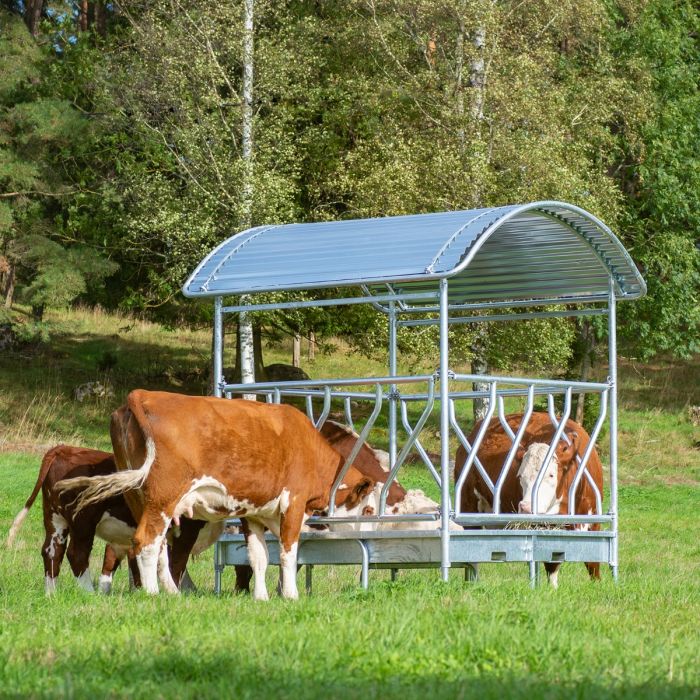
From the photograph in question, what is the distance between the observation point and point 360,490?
11383 mm

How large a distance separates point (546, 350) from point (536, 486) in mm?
15786

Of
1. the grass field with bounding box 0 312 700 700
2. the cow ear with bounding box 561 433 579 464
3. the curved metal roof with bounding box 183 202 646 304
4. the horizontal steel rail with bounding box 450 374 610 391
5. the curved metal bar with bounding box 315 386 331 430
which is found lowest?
the grass field with bounding box 0 312 700 700

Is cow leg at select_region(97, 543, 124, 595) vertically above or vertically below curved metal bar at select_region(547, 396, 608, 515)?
below

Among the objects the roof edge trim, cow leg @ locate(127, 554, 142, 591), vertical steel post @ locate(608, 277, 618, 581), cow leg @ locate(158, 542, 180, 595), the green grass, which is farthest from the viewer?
vertical steel post @ locate(608, 277, 618, 581)

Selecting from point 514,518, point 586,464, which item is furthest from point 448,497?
point 586,464

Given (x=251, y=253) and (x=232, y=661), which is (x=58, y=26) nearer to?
(x=251, y=253)

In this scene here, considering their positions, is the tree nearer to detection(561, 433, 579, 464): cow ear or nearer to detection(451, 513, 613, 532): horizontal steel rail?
detection(561, 433, 579, 464): cow ear

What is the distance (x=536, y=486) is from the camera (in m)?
11.3

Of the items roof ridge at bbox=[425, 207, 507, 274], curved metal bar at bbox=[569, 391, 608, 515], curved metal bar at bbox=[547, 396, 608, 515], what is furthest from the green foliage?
roof ridge at bbox=[425, 207, 507, 274]

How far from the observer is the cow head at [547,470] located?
12430mm

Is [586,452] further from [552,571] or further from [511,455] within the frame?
[552,571]

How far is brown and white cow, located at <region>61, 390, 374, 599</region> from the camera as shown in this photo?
980 centimetres

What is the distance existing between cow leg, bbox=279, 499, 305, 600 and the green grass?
3.16 feet

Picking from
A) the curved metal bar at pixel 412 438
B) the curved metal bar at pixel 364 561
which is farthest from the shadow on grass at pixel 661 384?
the curved metal bar at pixel 364 561
